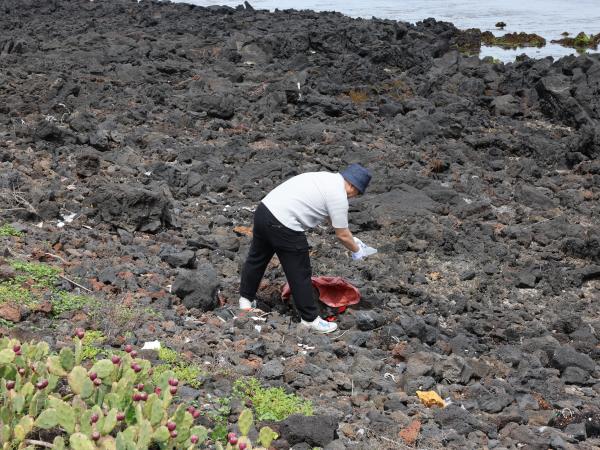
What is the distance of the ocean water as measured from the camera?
116 ft

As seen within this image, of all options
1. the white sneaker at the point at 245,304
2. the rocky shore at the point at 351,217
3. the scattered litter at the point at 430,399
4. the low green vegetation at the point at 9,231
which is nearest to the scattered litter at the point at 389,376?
the rocky shore at the point at 351,217

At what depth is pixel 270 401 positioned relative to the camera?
545cm

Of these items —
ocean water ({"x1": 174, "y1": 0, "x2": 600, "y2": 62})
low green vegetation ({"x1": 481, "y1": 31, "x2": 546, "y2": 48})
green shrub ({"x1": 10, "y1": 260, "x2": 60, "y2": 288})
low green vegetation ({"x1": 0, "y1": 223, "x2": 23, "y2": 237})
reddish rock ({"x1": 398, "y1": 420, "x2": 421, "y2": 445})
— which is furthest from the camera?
ocean water ({"x1": 174, "y1": 0, "x2": 600, "y2": 62})

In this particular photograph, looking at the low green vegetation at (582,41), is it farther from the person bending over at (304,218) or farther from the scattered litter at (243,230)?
the person bending over at (304,218)

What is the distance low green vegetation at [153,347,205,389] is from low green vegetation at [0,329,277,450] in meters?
0.54

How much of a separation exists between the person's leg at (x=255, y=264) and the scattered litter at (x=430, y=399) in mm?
1889

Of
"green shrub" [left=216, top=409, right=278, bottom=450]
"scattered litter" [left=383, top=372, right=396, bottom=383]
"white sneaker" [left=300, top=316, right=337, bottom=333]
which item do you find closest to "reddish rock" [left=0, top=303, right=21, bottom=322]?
"green shrub" [left=216, top=409, right=278, bottom=450]

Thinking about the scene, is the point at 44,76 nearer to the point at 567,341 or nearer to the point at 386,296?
the point at 386,296

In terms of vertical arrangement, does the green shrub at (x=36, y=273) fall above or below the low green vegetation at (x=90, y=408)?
below

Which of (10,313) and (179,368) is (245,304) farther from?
(10,313)

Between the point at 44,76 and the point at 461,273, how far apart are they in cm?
1050

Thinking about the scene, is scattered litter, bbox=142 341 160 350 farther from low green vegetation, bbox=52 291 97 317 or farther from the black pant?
the black pant

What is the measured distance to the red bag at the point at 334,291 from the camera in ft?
25.1

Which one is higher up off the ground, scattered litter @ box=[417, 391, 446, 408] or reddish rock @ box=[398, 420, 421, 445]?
reddish rock @ box=[398, 420, 421, 445]
